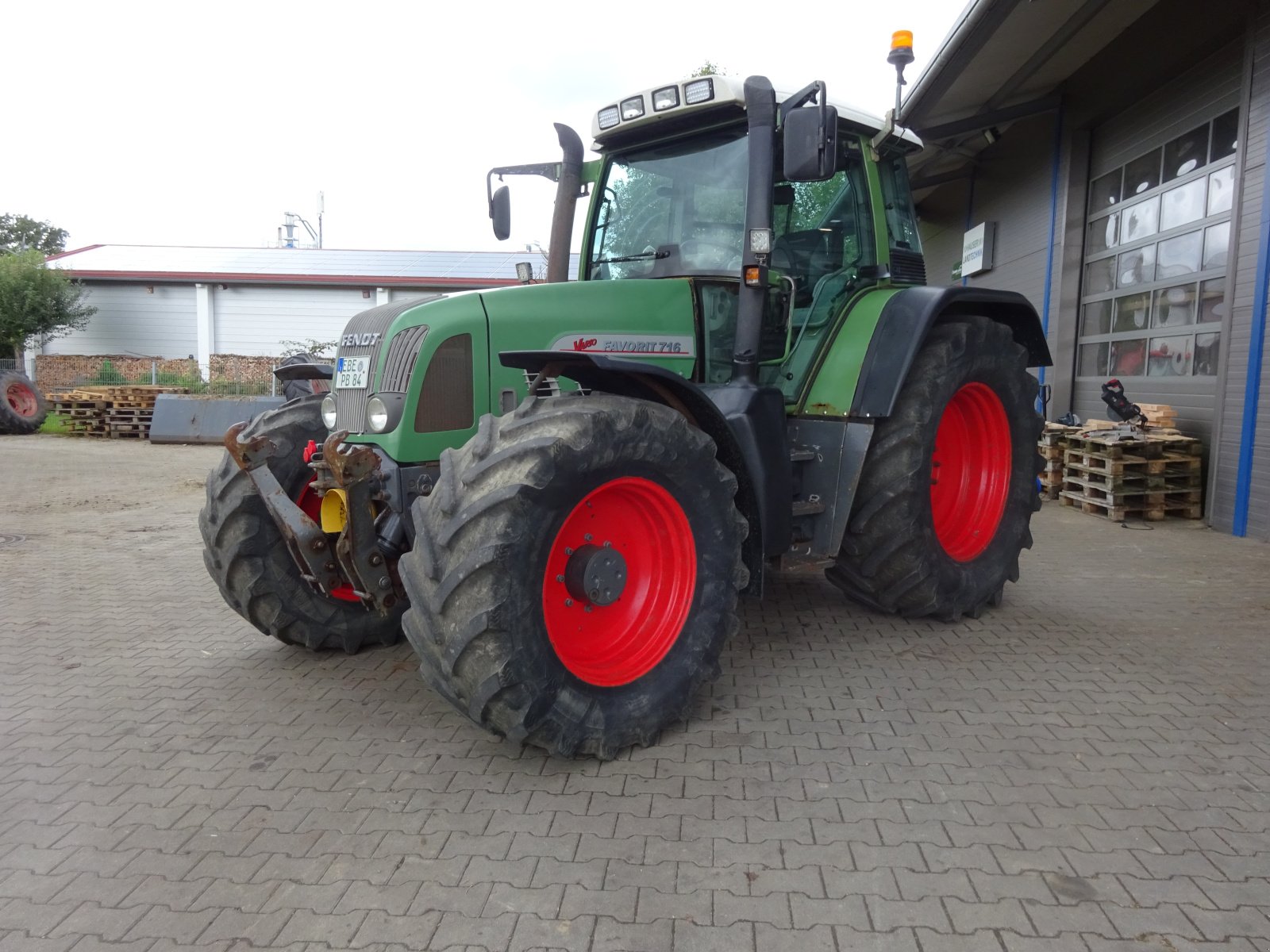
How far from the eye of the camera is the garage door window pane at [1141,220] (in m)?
7.99

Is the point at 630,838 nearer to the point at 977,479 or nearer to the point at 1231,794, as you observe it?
the point at 1231,794

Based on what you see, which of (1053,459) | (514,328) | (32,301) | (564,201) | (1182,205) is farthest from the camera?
(32,301)

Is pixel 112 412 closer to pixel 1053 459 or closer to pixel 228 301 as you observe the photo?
pixel 228 301

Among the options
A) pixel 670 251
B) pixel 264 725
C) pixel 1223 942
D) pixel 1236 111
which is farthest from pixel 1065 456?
pixel 264 725

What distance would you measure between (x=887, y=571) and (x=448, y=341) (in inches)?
90.3

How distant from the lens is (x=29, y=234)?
52281 millimetres

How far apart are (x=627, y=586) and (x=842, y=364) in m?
1.57

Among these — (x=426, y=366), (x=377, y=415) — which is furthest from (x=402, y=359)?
(x=377, y=415)

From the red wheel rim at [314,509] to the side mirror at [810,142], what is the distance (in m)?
2.38

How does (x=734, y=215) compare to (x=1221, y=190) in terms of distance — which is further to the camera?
(x=1221, y=190)

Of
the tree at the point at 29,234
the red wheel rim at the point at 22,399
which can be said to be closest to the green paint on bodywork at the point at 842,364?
the red wheel rim at the point at 22,399

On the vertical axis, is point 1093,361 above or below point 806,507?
above

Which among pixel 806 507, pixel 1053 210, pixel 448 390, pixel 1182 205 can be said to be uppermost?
pixel 1053 210

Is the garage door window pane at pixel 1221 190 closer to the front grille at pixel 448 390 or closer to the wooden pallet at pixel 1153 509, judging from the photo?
the wooden pallet at pixel 1153 509
